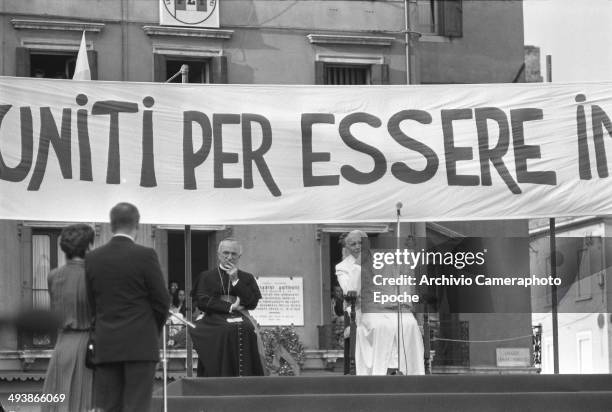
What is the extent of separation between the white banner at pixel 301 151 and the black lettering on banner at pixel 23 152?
1cm

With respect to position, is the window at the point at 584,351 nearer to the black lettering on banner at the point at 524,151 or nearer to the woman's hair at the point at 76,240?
the black lettering on banner at the point at 524,151

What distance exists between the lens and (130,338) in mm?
9633

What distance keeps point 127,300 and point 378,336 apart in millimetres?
5099

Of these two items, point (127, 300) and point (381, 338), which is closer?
point (127, 300)

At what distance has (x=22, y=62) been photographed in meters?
30.6

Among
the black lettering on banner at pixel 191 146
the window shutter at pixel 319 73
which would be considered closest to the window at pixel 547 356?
the window shutter at pixel 319 73

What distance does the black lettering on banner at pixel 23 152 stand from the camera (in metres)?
13.5

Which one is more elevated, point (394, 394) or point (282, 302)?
point (282, 302)

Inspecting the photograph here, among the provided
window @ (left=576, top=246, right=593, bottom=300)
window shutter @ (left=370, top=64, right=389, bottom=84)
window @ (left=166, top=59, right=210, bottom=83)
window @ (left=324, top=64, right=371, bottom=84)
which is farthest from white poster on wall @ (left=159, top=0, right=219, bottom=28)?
window @ (left=576, top=246, right=593, bottom=300)

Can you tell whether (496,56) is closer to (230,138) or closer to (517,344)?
(517,344)

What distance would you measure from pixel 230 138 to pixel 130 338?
15.2 ft

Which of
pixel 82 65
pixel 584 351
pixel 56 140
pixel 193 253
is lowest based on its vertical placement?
pixel 584 351

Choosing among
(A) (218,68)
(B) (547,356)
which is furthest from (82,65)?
(B) (547,356)

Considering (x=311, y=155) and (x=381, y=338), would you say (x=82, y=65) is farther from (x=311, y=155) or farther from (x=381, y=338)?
(x=381, y=338)
